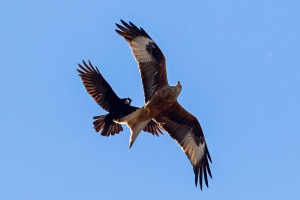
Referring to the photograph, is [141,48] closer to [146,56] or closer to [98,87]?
[146,56]

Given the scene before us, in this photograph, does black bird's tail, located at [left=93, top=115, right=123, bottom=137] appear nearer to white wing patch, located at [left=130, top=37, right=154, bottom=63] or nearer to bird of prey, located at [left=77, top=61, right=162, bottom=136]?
bird of prey, located at [left=77, top=61, right=162, bottom=136]

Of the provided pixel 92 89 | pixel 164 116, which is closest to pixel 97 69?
pixel 92 89

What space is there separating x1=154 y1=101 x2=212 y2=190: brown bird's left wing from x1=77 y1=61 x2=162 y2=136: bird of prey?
1.68m

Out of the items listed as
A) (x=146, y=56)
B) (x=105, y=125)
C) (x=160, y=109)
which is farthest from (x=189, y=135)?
(x=105, y=125)

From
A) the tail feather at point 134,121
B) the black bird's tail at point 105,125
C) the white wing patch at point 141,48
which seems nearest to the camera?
the tail feather at point 134,121

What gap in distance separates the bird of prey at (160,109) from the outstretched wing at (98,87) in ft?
8.15

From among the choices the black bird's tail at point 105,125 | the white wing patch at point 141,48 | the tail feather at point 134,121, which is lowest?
the tail feather at point 134,121

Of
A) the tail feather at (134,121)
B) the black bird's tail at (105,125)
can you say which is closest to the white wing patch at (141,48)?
the tail feather at (134,121)

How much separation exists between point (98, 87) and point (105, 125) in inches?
45.0

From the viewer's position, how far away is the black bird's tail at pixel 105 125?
21.4m

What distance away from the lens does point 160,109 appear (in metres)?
19.1

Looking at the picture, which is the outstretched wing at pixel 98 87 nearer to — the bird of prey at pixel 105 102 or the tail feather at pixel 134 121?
the bird of prey at pixel 105 102

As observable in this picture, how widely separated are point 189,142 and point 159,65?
1.88 metres

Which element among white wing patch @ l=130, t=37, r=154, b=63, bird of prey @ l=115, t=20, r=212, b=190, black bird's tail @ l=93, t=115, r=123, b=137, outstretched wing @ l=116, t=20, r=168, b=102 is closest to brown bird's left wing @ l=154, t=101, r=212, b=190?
bird of prey @ l=115, t=20, r=212, b=190
